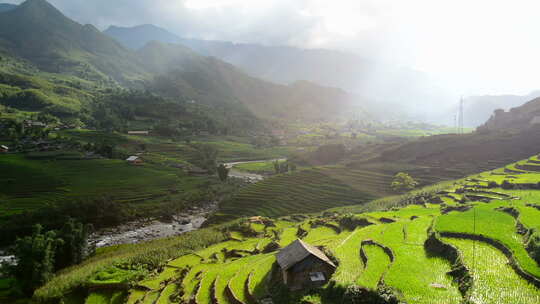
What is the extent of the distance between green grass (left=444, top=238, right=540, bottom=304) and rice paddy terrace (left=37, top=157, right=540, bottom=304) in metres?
0.05

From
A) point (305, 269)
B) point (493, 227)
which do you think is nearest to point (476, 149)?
point (493, 227)

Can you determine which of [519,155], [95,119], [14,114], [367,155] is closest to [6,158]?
[14,114]

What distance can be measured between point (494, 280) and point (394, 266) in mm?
5092

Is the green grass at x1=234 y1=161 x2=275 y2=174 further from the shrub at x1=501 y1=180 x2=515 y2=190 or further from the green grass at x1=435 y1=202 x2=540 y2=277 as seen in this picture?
the green grass at x1=435 y1=202 x2=540 y2=277

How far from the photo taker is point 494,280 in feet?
53.1

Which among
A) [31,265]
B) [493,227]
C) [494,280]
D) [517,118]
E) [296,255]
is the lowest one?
[31,265]

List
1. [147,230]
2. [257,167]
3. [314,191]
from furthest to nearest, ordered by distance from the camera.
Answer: [257,167] → [314,191] → [147,230]

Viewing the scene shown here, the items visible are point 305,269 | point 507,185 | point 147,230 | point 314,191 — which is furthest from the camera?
point 314,191

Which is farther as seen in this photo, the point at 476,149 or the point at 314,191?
the point at 476,149

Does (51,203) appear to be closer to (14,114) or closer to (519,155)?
(14,114)

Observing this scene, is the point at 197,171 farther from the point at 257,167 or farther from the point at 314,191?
the point at 314,191

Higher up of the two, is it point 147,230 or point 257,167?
point 257,167

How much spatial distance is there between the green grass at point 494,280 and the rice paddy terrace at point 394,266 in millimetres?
47

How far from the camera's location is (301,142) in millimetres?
174375
